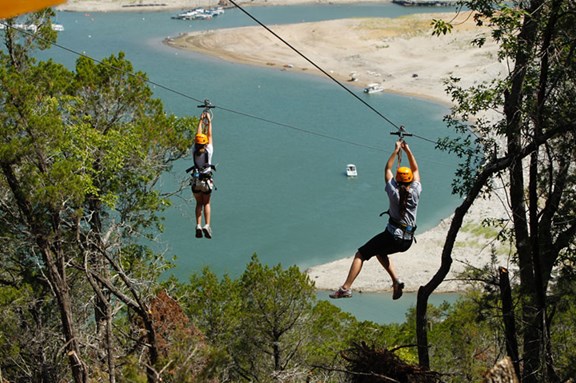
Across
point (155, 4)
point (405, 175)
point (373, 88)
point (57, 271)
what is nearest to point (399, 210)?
point (405, 175)

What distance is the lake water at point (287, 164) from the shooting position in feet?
109

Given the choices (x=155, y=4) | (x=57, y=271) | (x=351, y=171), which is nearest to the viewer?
(x=57, y=271)

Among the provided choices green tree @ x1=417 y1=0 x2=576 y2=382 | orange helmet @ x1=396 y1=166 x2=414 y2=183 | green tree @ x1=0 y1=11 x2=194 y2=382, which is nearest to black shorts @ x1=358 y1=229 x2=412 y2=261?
green tree @ x1=417 y1=0 x2=576 y2=382

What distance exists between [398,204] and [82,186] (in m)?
6.02

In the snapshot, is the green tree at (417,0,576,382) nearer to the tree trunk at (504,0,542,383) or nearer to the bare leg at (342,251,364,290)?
the tree trunk at (504,0,542,383)

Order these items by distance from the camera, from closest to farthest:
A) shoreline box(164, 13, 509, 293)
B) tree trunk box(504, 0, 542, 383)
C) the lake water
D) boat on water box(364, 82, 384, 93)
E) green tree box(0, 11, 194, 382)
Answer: tree trunk box(504, 0, 542, 383), green tree box(0, 11, 194, 382), the lake water, boat on water box(364, 82, 384, 93), shoreline box(164, 13, 509, 293)

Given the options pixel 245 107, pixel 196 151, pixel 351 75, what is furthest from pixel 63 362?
pixel 351 75

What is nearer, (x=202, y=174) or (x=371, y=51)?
(x=202, y=174)

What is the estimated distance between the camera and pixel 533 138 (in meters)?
7.55

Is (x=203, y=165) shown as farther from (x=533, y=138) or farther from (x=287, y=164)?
(x=287, y=164)

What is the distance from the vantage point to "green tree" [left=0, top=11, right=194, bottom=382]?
1177cm

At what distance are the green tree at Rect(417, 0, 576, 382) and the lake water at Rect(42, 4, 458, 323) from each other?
1385 centimetres

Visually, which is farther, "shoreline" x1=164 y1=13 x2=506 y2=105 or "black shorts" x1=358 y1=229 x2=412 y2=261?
"shoreline" x1=164 y1=13 x2=506 y2=105

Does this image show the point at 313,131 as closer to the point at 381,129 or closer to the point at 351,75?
the point at 381,129
